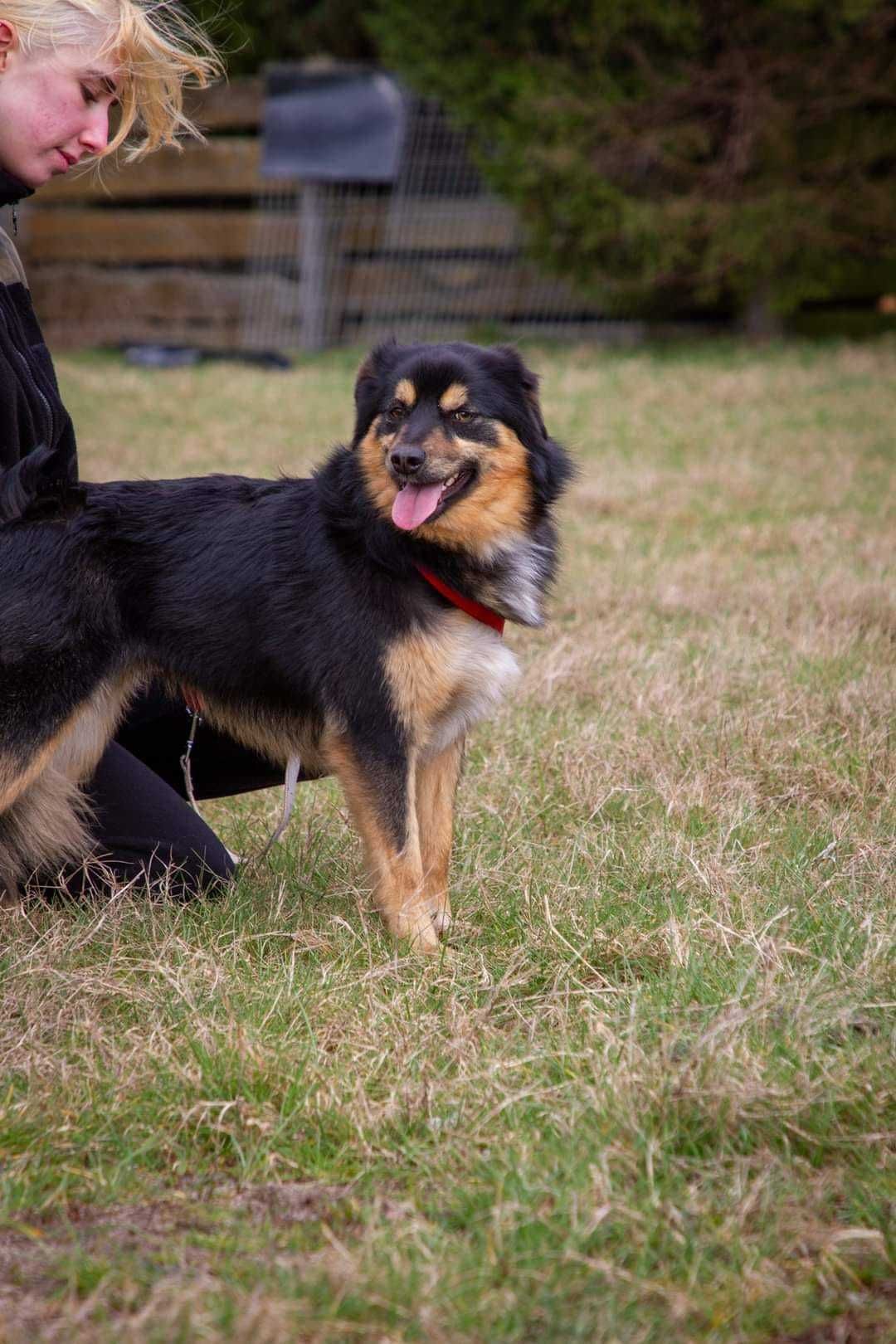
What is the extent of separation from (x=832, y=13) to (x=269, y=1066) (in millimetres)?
11648

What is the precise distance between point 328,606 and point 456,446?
454mm

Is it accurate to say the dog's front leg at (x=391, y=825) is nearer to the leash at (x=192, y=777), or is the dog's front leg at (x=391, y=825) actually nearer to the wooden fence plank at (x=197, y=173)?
the leash at (x=192, y=777)

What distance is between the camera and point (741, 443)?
8.79 m

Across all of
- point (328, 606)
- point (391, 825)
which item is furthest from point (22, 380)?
point (391, 825)

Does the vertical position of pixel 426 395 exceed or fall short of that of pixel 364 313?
it exceeds it

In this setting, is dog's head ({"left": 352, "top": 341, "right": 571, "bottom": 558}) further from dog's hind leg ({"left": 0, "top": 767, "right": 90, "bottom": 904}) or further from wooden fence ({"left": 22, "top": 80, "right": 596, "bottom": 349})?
wooden fence ({"left": 22, "top": 80, "right": 596, "bottom": 349})

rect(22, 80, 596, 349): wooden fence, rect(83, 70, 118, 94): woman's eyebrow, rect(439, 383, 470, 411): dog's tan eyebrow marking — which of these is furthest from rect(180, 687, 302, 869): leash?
rect(22, 80, 596, 349): wooden fence

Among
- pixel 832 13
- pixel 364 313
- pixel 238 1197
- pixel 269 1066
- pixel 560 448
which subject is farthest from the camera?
pixel 364 313

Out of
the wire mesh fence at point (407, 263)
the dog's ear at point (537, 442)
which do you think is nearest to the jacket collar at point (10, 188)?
the dog's ear at point (537, 442)

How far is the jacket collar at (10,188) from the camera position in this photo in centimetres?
285

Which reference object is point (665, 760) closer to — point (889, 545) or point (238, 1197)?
point (238, 1197)

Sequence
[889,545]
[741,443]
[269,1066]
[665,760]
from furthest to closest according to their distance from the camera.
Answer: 1. [741,443]
2. [889,545]
3. [665,760]
4. [269,1066]

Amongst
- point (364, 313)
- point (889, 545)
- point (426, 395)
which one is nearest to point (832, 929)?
point (426, 395)

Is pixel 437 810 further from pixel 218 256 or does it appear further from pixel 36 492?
pixel 218 256
